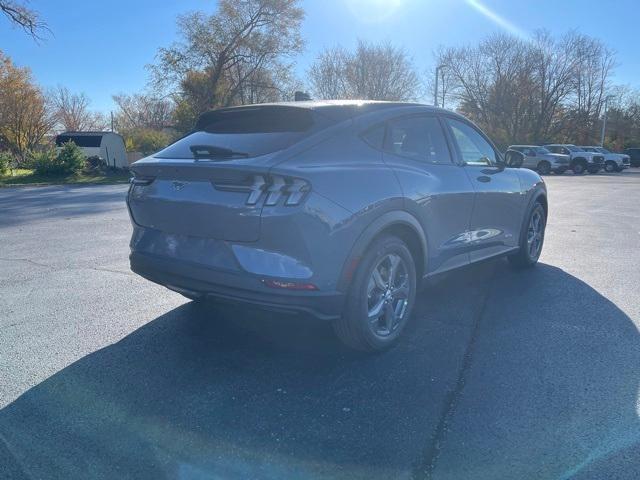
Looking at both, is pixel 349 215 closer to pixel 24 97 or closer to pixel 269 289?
pixel 269 289

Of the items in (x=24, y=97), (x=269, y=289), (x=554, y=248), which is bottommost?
A: (x=554, y=248)

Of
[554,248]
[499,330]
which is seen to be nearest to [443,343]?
[499,330]

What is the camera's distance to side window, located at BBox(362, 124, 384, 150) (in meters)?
3.65

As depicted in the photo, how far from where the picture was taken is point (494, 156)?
5414 millimetres

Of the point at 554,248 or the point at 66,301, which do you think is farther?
the point at 554,248

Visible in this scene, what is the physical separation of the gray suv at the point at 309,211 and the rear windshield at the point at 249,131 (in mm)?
12

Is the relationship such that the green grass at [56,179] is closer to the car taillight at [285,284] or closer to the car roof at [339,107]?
the car roof at [339,107]

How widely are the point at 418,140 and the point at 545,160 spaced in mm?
31763

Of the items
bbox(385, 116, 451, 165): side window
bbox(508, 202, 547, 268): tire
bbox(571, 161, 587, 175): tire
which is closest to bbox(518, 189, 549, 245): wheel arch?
bbox(508, 202, 547, 268): tire

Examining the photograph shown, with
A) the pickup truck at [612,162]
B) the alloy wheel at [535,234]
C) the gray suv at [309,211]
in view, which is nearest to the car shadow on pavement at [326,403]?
the gray suv at [309,211]

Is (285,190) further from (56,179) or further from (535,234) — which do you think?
(56,179)

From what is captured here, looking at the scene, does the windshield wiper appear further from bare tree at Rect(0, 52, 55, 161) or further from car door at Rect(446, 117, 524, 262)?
bare tree at Rect(0, 52, 55, 161)

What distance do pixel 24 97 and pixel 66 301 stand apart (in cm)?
4816

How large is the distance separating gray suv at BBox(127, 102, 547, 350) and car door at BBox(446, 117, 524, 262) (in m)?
0.33
